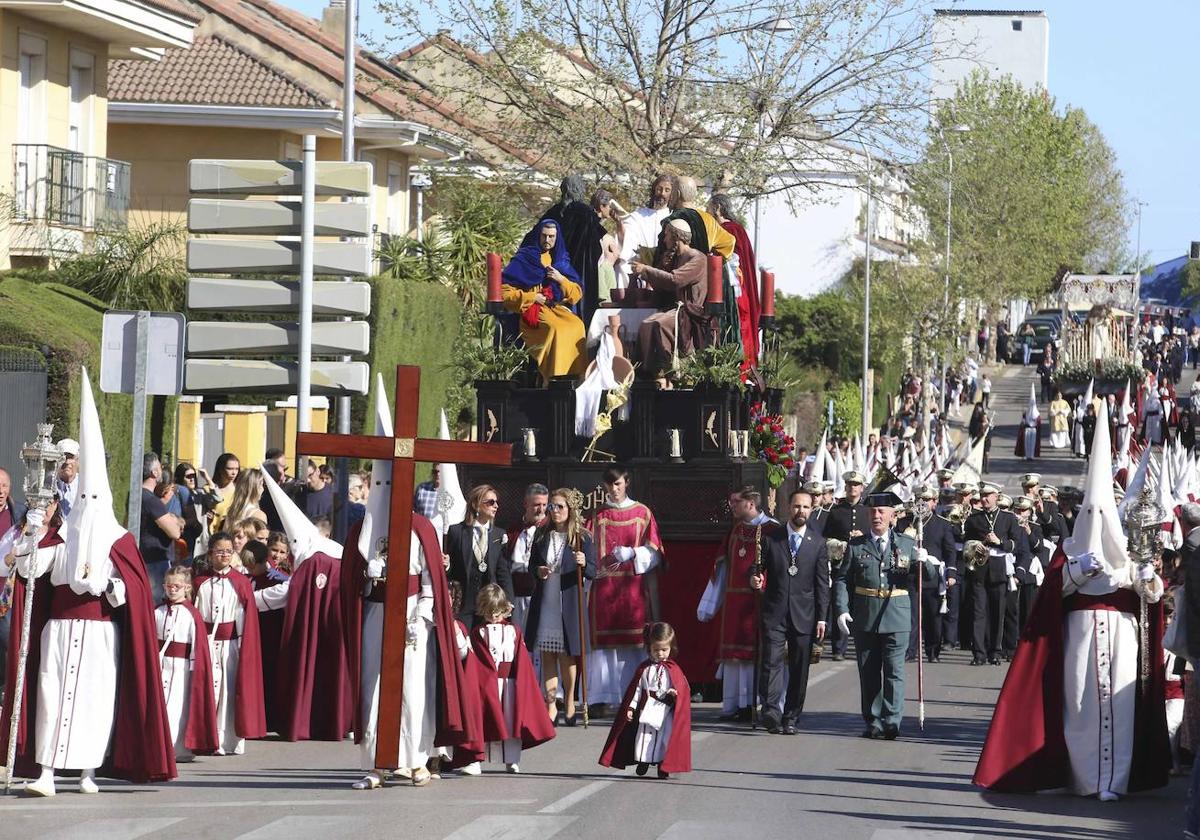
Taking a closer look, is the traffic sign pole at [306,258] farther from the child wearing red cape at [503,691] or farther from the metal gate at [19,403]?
the metal gate at [19,403]

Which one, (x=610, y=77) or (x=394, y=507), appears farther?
(x=610, y=77)

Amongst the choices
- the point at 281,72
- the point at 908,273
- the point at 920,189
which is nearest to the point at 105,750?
the point at 920,189

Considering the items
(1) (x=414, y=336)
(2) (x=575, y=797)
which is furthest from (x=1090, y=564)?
(1) (x=414, y=336)

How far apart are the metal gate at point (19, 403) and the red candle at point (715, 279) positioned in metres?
6.51

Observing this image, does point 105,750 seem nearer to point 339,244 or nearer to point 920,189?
point 339,244

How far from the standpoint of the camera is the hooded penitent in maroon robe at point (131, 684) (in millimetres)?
11898

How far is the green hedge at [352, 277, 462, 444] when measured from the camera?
103 ft

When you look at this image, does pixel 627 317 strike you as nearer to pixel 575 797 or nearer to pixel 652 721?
pixel 652 721

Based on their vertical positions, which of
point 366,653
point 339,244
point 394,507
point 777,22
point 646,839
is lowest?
point 646,839

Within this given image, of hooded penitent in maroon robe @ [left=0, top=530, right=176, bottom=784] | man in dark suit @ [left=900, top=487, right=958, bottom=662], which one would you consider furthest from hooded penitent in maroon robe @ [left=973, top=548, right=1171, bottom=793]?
man in dark suit @ [left=900, top=487, right=958, bottom=662]

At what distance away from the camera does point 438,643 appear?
40.2ft

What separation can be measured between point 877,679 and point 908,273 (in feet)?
153

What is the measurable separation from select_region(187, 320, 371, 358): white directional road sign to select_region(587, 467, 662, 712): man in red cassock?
2272 millimetres

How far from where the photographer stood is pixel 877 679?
50.1 feet
